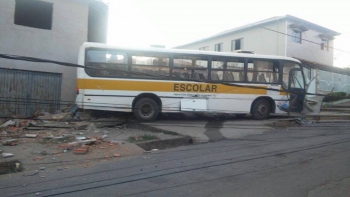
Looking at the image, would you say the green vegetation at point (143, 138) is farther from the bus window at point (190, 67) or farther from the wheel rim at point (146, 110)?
the bus window at point (190, 67)

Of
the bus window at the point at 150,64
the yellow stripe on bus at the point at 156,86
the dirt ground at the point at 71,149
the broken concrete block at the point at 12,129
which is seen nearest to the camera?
the dirt ground at the point at 71,149

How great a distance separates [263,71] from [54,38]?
369 inches

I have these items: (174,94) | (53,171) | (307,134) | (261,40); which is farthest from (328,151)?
(261,40)

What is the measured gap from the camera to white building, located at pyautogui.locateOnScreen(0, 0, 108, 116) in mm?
12523

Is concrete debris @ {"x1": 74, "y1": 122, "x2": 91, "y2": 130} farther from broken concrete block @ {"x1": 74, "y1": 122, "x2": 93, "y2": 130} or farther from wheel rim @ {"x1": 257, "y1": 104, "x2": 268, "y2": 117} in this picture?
wheel rim @ {"x1": 257, "y1": 104, "x2": 268, "y2": 117}

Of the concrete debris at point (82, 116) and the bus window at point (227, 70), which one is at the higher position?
the bus window at point (227, 70)

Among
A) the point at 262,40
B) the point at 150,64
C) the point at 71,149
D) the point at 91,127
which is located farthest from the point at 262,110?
the point at 262,40

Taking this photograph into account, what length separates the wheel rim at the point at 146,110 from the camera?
11.8 meters

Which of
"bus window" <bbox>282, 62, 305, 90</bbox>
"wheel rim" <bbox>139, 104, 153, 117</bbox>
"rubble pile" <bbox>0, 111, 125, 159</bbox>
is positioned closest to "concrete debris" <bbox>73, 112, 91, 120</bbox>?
"rubble pile" <bbox>0, 111, 125, 159</bbox>

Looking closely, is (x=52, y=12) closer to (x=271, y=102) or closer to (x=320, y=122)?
(x=271, y=102)

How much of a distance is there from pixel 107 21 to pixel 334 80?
18634 millimetres

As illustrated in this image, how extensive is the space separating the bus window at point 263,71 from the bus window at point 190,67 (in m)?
1.99

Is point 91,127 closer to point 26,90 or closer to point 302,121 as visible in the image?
point 26,90

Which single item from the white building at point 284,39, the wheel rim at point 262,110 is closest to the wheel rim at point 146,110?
the wheel rim at point 262,110
